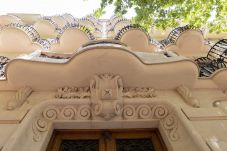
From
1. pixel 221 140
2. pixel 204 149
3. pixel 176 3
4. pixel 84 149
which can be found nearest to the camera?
pixel 204 149

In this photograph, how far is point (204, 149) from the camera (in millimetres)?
3895

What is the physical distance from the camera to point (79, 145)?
482 centimetres

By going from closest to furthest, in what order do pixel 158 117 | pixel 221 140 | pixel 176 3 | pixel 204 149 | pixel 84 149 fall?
pixel 204 149 → pixel 221 140 → pixel 84 149 → pixel 158 117 → pixel 176 3

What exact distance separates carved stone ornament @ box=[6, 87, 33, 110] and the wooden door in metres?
0.93

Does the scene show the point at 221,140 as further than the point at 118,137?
No

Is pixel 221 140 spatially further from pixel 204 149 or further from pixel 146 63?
pixel 146 63

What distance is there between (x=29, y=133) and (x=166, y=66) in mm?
3087

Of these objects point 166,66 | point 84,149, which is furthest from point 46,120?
point 166,66

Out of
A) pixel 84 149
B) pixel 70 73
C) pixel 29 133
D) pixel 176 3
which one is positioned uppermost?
pixel 176 3

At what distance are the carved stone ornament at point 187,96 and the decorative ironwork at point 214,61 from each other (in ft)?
5.55

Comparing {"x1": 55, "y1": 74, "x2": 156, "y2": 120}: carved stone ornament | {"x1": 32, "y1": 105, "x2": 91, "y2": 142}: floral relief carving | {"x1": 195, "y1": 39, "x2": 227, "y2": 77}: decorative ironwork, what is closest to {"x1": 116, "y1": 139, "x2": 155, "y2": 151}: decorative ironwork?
{"x1": 55, "y1": 74, "x2": 156, "y2": 120}: carved stone ornament

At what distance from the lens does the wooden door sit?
4.76 m

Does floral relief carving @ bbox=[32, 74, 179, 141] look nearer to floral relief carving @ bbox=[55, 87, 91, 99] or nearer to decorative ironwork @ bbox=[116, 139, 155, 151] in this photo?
floral relief carving @ bbox=[55, 87, 91, 99]

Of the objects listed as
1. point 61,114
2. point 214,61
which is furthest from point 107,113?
point 214,61
